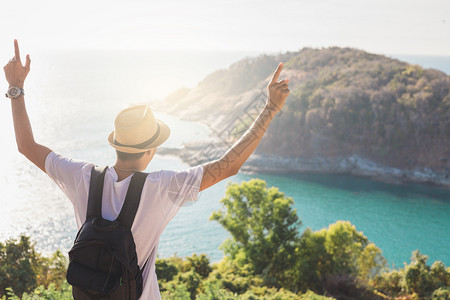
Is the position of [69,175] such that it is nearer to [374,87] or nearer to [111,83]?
[374,87]

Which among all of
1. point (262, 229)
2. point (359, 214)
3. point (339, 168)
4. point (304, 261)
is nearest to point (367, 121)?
point (339, 168)

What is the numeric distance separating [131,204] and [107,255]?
8.6 inches

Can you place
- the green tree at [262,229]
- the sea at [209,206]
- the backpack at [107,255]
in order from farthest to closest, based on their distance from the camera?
the sea at [209,206], the green tree at [262,229], the backpack at [107,255]

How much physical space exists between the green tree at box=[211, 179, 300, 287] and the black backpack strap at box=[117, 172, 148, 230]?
14.3 meters

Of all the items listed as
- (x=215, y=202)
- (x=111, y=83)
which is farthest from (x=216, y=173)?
(x=111, y=83)

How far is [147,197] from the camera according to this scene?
152 cm

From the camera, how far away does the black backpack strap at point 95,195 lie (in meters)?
1.54

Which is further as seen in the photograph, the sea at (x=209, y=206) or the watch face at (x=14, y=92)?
the sea at (x=209, y=206)

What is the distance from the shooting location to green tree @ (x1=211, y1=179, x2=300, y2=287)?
15672mm

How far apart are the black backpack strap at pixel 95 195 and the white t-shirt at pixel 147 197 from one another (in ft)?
0.06

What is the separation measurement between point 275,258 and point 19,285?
10.8 m

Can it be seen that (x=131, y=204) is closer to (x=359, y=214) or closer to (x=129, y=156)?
(x=129, y=156)

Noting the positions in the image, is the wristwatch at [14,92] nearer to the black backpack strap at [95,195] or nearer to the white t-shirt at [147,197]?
the white t-shirt at [147,197]

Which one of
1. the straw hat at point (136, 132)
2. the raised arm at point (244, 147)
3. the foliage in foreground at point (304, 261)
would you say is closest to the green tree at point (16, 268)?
the foliage in foreground at point (304, 261)
